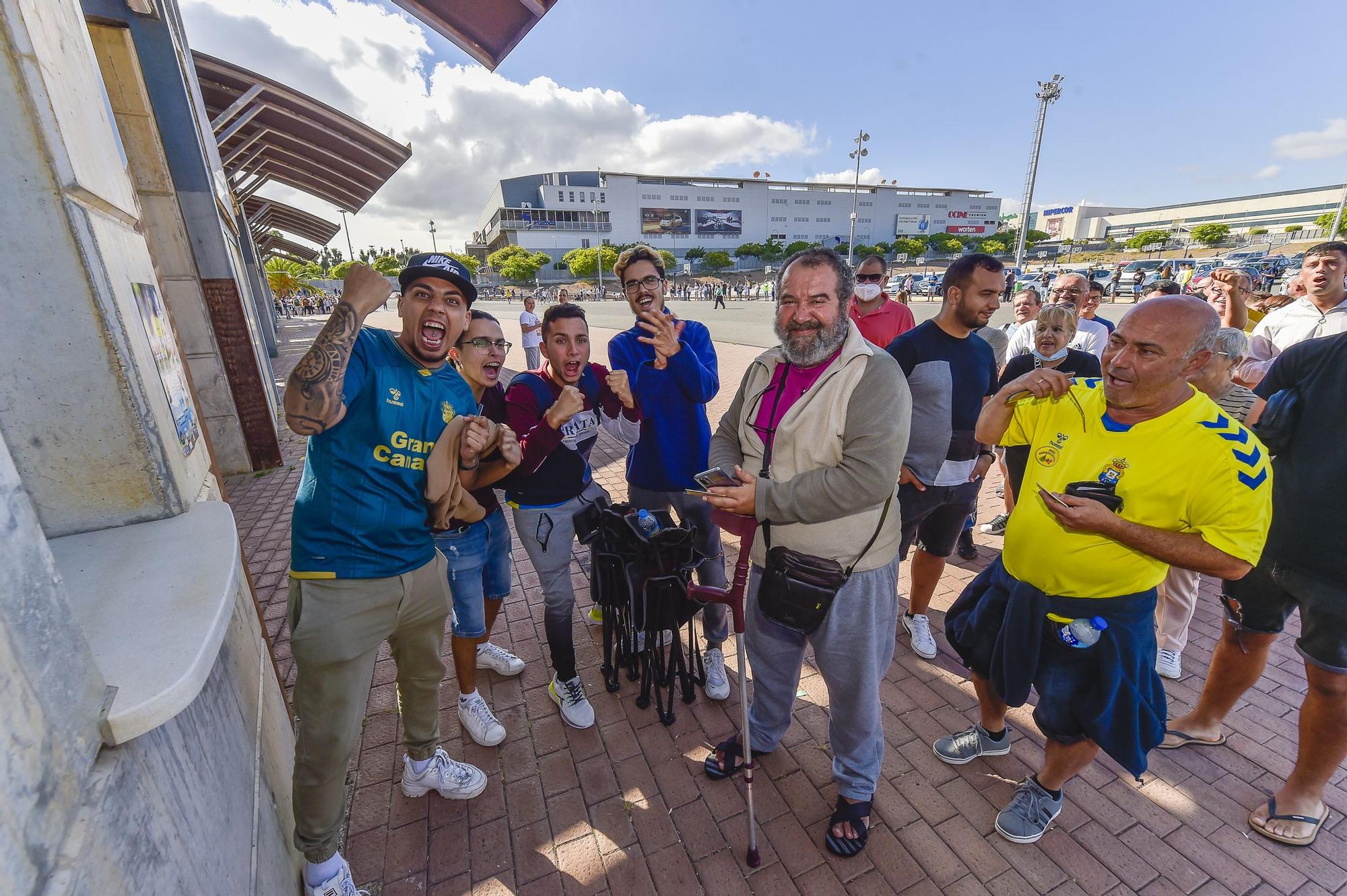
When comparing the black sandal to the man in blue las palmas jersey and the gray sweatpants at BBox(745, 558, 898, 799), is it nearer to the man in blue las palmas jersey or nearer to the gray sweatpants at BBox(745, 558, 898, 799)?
the gray sweatpants at BBox(745, 558, 898, 799)

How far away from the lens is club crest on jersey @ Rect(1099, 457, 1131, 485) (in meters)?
2.01

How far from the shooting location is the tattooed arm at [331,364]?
1.80m

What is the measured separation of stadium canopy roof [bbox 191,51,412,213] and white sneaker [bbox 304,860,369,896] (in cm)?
995

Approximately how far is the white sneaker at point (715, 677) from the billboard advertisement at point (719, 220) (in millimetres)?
87928

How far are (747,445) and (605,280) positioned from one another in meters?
68.7

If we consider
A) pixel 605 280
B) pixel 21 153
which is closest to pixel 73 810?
pixel 21 153

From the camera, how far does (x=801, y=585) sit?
2.07 m

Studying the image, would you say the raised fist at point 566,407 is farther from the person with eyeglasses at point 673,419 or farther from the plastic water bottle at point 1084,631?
the plastic water bottle at point 1084,631

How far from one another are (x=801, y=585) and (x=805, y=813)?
1.22 metres

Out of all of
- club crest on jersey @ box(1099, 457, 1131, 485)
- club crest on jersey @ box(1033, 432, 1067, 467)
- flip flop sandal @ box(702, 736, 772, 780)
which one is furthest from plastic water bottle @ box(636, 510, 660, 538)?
club crest on jersey @ box(1099, 457, 1131, 485)

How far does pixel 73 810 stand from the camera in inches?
28.9

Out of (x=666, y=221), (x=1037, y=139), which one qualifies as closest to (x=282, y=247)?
(x=1037, y=139)

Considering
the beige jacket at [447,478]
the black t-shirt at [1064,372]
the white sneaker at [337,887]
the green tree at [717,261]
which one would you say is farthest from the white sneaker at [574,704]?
the green tree at [717,261]

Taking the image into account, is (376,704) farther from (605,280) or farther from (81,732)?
(605,280)
